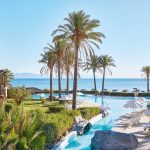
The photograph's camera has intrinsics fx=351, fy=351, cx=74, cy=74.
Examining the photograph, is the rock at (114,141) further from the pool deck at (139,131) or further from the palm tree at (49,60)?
the palm tree at (49,60)

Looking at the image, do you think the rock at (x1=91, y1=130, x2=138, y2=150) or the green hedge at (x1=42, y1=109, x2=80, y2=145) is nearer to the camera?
the rock at (x1=91, y1=130, x2=138, y2=150)

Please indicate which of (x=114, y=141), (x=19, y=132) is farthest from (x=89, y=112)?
(x=19, y=132)

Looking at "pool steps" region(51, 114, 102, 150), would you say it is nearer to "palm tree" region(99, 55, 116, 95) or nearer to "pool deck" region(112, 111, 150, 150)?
"pool deck" region(112, 111, 150, 150)

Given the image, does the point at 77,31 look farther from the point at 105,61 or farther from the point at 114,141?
the point at 105,61

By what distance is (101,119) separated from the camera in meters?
32.2

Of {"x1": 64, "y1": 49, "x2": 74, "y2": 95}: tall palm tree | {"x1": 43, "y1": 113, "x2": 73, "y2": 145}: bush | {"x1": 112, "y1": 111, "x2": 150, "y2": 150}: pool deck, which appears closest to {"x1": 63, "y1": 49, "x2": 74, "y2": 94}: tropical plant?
{"x1": 64, "y1": 49, "x2": 74, "y2": 95}: tall palm tree

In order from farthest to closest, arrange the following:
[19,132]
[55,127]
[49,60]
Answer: [49,60], [55,127], [19,132]

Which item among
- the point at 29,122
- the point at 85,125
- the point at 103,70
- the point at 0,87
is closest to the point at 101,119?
the point at 85,125

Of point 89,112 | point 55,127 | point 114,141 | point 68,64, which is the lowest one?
point 114,141

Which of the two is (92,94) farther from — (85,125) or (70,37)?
(85,125)

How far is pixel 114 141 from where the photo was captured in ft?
55.0

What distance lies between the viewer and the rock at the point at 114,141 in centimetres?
1656

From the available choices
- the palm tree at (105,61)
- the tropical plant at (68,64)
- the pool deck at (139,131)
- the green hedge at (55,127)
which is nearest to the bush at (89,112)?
the pool deck at (139,131)

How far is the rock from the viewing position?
54.3 feet
